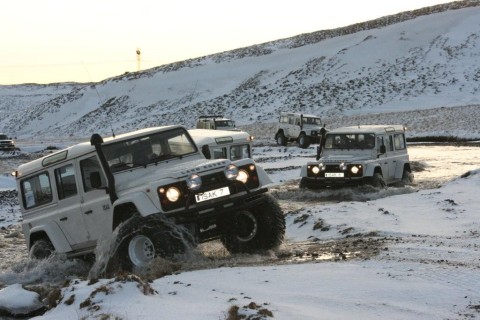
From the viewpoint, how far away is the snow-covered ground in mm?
5141

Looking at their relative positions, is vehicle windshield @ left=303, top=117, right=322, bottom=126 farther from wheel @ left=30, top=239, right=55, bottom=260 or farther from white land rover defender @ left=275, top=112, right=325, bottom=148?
wheel @ left=30, top=239, right=55, bottom=260

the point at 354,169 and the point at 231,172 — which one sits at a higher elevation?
the point at 231,172

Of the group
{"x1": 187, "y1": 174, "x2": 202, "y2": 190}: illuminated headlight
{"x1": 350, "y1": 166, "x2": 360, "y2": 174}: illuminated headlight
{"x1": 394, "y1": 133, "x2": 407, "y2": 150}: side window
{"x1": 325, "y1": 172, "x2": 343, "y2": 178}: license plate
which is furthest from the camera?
{"x1": 394, "y1": 133, "x2": 407, "y2": 150}: side window

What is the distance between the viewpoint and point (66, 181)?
9359mm

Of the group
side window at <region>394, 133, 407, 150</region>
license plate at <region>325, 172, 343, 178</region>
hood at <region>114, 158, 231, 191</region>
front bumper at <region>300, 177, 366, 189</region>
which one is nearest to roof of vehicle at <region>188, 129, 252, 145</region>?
front bumper at <region>300, 177, 366, 189</region>

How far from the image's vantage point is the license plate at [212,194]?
7.84 metres

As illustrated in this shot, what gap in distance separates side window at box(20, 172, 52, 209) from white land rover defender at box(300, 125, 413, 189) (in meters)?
8.47

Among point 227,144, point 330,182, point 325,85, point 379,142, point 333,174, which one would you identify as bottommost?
point 330,182

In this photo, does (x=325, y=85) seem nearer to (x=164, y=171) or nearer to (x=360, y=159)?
(x=360, y=159)

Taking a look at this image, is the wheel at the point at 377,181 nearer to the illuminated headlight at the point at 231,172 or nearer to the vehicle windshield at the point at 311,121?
the illuminated headlight at the point at 231,172

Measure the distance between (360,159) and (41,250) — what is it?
9.39 metres

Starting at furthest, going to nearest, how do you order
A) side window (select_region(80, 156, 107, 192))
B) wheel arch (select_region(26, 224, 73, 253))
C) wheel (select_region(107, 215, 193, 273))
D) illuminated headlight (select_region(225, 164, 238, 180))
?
wheel arch (select_region(26, 224, 73, 253)) → side window (select_region(80, 156, 107, 192)) → illuminated headlight (select_region(225, 164, 238, 180)) → wheel (select_region(107, 215, 193, 273))

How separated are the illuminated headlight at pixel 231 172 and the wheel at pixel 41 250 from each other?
10.8 ft

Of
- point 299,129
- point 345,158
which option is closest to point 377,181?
point 345,158
